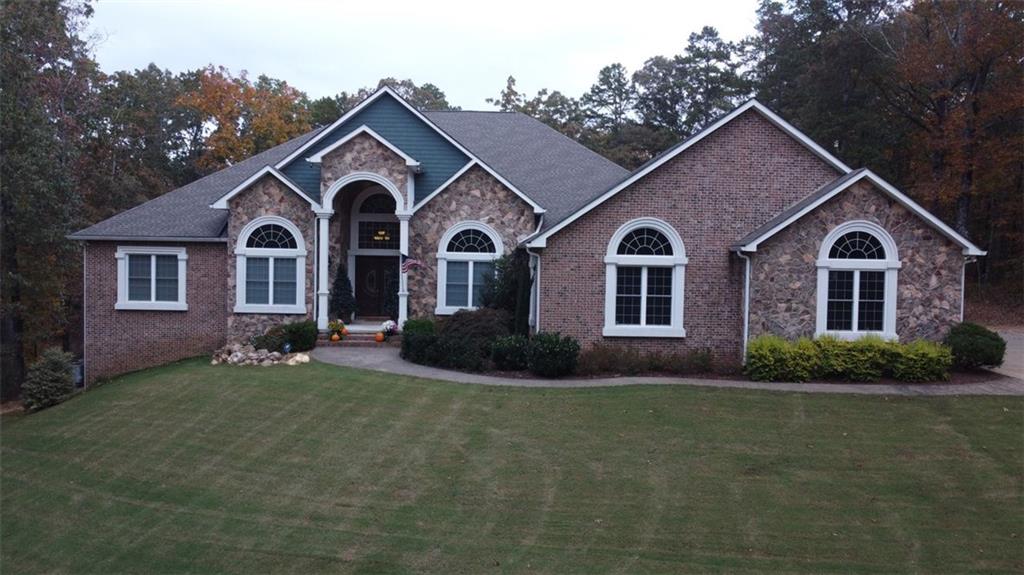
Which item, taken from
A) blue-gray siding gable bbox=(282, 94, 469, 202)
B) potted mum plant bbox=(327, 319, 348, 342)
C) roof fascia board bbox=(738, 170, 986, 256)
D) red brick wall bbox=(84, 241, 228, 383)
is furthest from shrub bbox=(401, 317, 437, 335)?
roof fascia board bbox=(738, 170, 986, 256)

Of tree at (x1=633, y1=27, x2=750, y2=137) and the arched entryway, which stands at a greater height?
tree at (x1=633, y1=27, x2=750, y2=137)

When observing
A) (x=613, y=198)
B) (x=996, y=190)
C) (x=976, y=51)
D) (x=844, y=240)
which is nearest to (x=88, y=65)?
(x=613, y=198)

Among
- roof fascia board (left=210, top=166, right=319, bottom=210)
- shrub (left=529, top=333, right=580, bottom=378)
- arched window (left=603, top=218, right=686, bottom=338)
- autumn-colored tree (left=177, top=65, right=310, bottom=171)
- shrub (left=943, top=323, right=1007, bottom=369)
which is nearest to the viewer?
shrub (left=943, top=323, right=1007, bottom=369)

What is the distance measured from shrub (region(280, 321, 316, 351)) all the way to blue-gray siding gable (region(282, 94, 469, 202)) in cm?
459

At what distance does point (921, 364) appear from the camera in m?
16.7

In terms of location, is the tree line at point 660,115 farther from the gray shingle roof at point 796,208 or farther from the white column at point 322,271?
the gray shingle roof at point 796,208

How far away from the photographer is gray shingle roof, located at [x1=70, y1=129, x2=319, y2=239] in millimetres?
22031

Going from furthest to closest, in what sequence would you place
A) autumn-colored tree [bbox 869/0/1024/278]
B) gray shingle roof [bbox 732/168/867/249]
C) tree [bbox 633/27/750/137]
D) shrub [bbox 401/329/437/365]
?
tree [bbox 633/27/750/137]
autumn-colored tree [bbox 869/0/1024/278]
shrub [bbox 401/329/437/365]
gray shingle roof [bbox 732/168/867/249]

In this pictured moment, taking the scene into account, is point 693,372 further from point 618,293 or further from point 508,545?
point 508,545

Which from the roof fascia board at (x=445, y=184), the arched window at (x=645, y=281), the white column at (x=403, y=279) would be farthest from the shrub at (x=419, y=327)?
the arched window at (x=645, y=281)

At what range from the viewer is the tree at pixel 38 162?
25.7m

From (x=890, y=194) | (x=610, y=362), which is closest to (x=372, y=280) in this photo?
(x=610, y=362)

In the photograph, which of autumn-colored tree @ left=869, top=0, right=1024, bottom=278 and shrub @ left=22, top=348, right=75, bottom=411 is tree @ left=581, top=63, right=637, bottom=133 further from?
shrub @ left=22, top=348, right=75, bottom=411

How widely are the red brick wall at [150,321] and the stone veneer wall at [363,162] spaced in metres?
3.92
